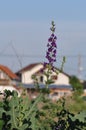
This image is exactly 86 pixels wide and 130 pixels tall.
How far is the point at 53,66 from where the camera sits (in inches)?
186

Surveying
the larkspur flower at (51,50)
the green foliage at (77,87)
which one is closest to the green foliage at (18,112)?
the larkspur flower at (51,50)

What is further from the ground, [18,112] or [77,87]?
[77,87]

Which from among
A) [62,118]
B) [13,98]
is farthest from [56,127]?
[13,98]

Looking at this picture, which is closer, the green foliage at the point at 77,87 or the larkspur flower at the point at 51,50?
the larkspur flower at the point at 51,50

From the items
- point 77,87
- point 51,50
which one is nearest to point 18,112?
point 51,50

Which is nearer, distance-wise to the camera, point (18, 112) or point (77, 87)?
point (18, 112)

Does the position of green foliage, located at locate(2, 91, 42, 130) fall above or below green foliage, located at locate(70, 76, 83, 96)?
below

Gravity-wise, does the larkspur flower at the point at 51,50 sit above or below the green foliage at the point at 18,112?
above

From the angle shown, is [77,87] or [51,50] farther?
[77,87]

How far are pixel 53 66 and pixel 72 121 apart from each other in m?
0.61

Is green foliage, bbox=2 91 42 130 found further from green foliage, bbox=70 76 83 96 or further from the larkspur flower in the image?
green foliage, bbox=70 76 83 96

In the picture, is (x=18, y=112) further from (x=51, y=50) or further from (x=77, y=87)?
(x=77, y=87)

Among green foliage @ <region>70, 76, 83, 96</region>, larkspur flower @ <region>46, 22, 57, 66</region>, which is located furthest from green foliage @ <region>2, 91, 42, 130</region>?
green foliage @ <region>70, 76, 83, 96</region>

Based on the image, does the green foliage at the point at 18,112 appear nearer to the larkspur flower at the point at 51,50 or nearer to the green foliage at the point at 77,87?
the larkspur flower at the point at 51,50
